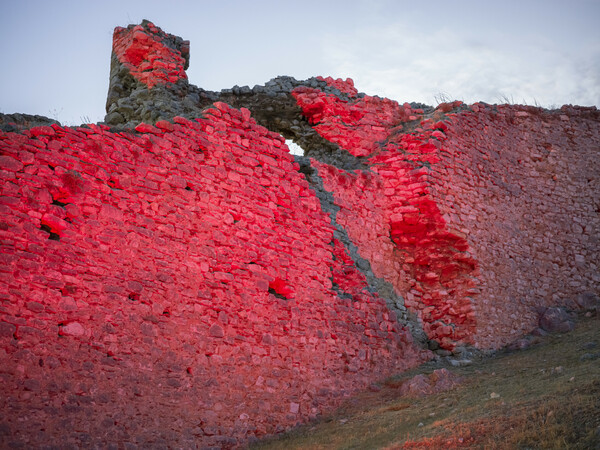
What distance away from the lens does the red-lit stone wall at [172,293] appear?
5355 mm

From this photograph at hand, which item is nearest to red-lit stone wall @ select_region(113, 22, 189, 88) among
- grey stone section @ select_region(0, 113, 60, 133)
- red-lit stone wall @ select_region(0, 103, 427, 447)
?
red-lit stone wall @ select_region(0, 103, 427, 447)

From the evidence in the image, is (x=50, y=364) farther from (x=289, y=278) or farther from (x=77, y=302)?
(x=289, y=278)

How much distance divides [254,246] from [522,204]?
5819 millimetres

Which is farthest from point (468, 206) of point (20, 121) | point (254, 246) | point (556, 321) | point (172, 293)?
point (20, 121)

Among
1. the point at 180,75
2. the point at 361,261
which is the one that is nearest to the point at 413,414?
the point at 361,261

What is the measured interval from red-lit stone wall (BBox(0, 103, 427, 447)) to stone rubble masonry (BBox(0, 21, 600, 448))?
0.02 meters

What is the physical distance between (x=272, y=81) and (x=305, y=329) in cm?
520

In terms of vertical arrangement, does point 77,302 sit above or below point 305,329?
above

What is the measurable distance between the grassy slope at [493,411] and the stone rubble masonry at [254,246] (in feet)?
1.59

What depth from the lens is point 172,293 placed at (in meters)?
6.43

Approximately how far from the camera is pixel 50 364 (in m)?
5.26

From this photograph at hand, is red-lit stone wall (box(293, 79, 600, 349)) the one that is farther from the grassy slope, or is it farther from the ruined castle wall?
the grassy slope

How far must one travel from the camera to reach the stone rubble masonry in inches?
218

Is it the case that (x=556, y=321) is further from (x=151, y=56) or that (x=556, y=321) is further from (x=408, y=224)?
(x=151, y=56)
